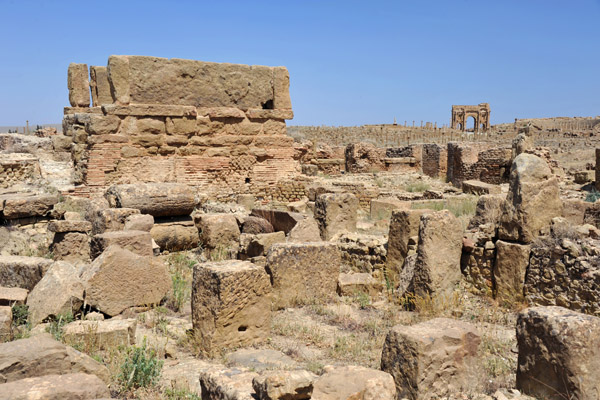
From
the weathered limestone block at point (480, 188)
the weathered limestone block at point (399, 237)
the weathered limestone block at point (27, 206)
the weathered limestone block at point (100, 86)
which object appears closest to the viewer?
the weathered limestone block at point (399, 237)

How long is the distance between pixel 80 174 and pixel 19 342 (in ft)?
22.4

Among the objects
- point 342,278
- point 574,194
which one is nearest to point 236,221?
point 342,278

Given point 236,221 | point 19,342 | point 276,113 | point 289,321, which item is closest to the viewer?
point 19,342

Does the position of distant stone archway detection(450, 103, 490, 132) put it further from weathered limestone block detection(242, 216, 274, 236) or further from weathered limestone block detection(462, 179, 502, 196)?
weathered limestone block detection(242, 216, 274, 236)

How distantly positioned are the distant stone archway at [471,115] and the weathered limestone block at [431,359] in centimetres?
5224

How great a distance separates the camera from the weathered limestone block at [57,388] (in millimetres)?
2895

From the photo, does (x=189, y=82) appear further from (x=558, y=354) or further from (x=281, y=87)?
(x=558, y=354)

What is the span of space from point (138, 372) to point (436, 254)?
3353 millimetres

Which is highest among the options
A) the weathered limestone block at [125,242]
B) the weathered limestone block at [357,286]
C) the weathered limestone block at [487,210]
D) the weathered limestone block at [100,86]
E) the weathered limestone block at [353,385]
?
the weathered limestone block at [100,86]

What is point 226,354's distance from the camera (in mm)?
4457

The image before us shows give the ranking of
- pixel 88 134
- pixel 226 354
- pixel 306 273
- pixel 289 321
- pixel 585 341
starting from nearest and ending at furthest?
pixel 585 341, pixel 226 354, pixel 289 321, pixel 306 273, pixel 88 134

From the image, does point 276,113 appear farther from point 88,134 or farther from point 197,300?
point 197,300

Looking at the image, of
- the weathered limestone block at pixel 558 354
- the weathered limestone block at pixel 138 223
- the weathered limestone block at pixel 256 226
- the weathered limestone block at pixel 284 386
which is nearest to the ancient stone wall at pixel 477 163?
the weathered limestone block at pixel 256 226

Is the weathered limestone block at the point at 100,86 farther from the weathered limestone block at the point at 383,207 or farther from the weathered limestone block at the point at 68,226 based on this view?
the weathered limestone block at the point at 68,226
